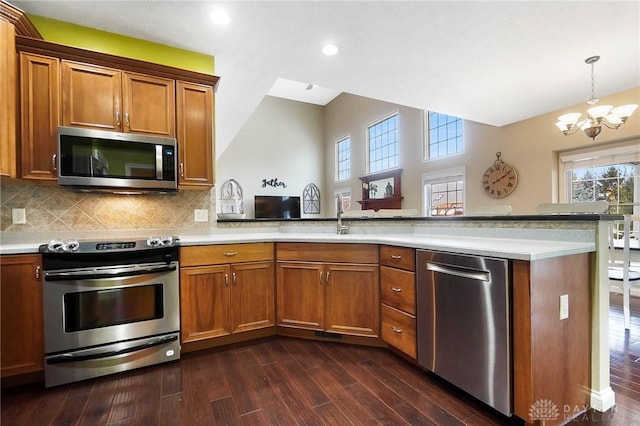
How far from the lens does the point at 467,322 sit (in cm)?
160

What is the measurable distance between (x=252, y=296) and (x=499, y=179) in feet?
15.3

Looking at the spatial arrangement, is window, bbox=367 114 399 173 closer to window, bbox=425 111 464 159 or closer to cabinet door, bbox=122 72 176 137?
window, bbox=425 111 464 159

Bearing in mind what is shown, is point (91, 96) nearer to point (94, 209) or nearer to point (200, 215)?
point (94, 209)

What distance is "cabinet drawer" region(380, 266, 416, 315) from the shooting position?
1.99 metres

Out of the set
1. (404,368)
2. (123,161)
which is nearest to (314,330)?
(404,368)

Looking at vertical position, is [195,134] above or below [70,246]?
above

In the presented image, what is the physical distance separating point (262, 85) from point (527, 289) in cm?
342

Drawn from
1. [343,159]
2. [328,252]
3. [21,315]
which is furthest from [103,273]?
[343,159]

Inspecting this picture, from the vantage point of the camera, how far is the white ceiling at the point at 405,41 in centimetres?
226

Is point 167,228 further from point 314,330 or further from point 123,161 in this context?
point 314,330

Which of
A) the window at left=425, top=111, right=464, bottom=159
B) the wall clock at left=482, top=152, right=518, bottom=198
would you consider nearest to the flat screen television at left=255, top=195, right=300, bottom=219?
the window at left=425, top=111, right=464, bottom=159

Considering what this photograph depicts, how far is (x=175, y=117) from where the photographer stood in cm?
251

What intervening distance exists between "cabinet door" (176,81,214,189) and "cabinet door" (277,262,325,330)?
41.8 inches

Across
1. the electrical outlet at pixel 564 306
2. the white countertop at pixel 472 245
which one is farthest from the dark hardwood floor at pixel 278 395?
the white countertop at pixel 472 245
